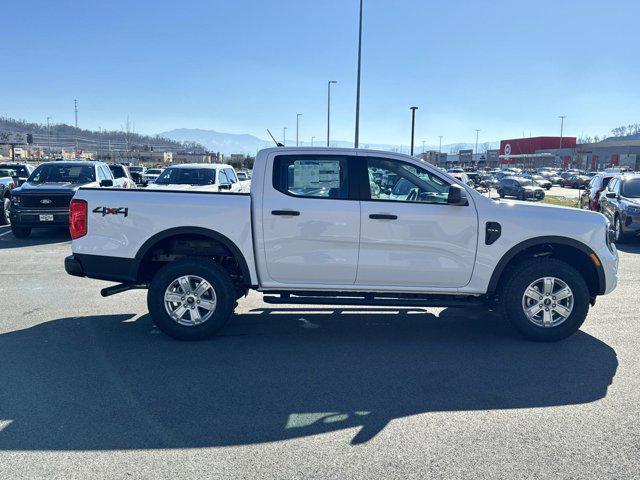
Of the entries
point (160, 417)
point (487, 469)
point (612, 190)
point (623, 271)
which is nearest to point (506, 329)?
point (487, 469)

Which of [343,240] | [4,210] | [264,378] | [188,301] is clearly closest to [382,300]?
[343,240]

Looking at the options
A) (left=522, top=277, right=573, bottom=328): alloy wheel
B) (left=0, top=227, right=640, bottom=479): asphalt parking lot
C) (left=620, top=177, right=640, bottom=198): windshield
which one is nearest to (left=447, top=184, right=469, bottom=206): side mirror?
(left=522, top=277, right=573, bottom=328): alloy wheel

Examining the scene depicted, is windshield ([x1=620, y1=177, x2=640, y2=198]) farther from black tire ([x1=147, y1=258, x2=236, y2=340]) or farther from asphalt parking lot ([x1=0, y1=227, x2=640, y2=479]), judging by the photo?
black tire ([x1=147, y1=258, x2=236, y2=340])

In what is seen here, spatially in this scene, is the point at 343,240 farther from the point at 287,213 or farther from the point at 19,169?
the point at 19,169

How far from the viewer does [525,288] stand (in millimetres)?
5562

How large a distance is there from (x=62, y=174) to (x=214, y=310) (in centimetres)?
1017

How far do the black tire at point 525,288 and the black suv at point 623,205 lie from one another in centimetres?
871

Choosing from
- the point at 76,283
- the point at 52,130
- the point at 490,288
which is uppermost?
the point at 52,130

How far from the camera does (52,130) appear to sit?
158m

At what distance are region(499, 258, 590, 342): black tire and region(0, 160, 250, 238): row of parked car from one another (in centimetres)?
711

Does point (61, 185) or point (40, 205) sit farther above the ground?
point (61, 185)

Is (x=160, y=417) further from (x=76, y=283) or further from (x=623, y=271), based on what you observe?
(x=623, y=271)

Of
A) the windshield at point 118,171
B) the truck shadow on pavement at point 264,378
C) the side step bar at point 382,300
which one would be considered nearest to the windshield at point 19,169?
the windshield at point 118,171

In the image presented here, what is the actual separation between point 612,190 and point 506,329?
1045cm
